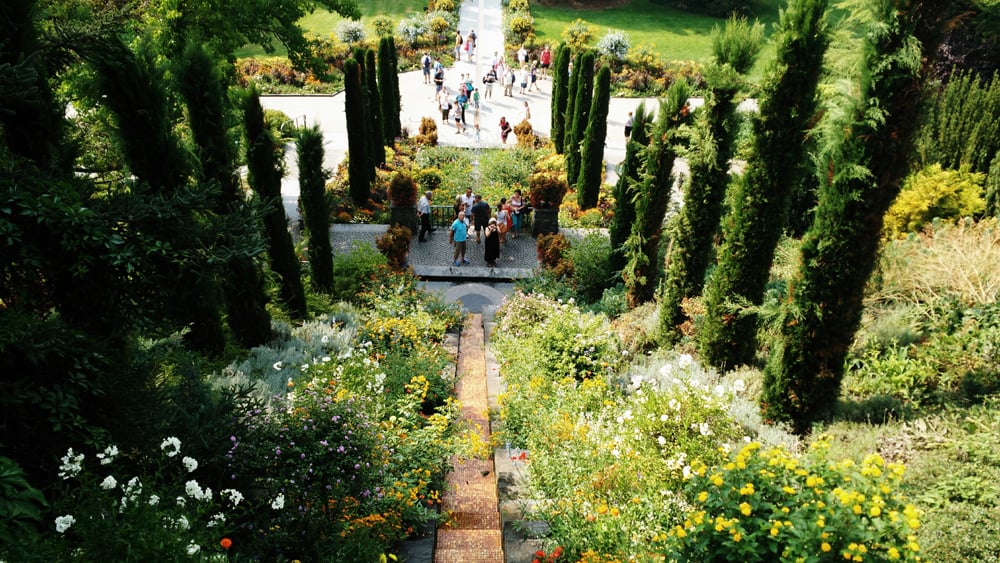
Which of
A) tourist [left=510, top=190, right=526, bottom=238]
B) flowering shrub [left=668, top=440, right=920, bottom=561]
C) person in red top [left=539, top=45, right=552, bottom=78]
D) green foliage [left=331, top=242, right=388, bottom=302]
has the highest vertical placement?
person in red top [left=539, top=45, right=552, bottom=78]

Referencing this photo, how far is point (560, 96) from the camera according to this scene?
21.0 metres

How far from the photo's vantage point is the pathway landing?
19.1 ft

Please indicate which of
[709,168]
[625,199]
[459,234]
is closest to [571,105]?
[459,234]

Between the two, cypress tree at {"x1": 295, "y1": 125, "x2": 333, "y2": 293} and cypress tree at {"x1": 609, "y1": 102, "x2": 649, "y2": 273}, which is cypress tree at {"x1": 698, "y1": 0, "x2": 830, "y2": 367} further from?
cypress tree at {"x1": 295, "y1": 125, "x2": 333, "y2": 293}

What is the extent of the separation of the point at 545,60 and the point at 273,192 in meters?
24.9

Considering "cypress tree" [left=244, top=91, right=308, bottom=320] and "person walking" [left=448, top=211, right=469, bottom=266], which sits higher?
"cypress tree" [left=244, top=91, right=308, bottom=320]

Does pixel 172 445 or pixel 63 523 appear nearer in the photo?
pixel 63 523

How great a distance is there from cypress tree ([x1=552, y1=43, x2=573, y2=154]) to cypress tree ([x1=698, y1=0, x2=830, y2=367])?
13654 millimetres

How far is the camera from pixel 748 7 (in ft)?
127

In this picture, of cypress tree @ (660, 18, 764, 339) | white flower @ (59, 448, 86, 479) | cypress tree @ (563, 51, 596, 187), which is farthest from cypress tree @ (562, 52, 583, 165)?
white flower @ (59, 448, 86, 479)

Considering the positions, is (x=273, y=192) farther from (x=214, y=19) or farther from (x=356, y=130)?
(x=356, y=130)

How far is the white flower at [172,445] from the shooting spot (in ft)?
13.7

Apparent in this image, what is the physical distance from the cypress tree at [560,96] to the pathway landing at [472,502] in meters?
13.7

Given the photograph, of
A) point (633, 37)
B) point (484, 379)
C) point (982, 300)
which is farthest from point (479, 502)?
point (633, 37)
